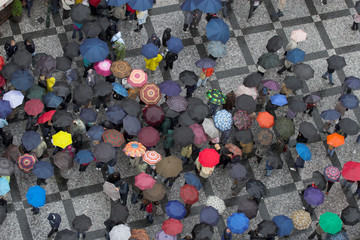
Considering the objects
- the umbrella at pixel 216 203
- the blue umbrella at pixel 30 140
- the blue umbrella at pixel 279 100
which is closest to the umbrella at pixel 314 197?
the umbrella at pixel 216 203

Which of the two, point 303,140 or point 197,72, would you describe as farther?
point 197,72

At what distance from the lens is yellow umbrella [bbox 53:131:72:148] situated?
797 inches

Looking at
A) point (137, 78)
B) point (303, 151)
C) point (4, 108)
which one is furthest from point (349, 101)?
point (4, 108)

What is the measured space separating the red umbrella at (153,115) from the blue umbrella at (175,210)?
105 inches

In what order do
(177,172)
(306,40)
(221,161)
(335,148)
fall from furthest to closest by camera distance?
(306,40) < (335,148) < (221,161) < (177,172)

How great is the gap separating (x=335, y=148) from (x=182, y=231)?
622cm

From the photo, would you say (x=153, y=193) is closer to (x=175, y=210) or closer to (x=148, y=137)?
(x=175, y=210)

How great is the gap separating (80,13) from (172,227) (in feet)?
26.8

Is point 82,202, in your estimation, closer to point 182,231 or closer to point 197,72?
point 182,231

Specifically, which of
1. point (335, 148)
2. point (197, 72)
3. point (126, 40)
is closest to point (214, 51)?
point (197, 72)

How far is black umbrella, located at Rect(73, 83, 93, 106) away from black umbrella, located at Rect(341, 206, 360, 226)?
8.72 meters

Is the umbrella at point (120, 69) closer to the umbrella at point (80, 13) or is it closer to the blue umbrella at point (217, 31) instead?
the umbrella at point (80, 13)

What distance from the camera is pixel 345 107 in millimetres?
22547

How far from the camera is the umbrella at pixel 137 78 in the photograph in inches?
855
